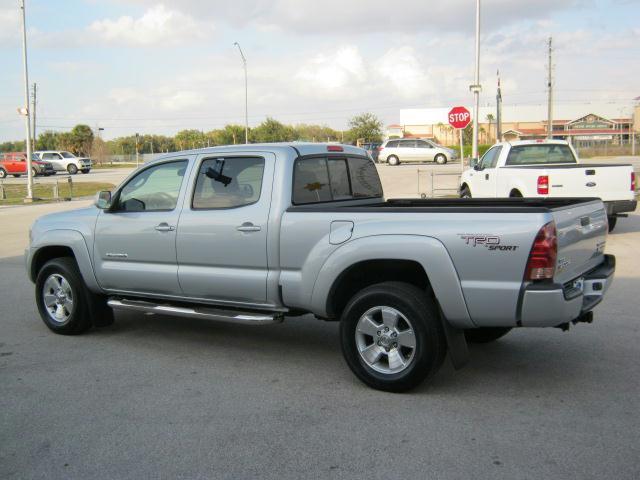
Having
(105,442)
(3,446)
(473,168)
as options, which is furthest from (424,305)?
(473,168)

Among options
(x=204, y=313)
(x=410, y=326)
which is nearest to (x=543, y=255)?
(x=410, y=326)

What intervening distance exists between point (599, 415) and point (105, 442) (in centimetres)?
321

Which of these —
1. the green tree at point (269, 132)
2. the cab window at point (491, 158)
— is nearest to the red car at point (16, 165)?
the green tree at point (269, 132)

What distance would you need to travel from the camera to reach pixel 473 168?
14.8 metres

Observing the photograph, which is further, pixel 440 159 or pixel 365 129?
pixel 365 129

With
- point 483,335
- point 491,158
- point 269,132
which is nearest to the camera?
point 483,335

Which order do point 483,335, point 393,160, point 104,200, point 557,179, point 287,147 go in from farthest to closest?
point 393,160 < point 557,179 < point 104,200 < point 483,335 < point 287,147

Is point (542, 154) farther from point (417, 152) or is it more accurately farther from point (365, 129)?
point (365, 129)

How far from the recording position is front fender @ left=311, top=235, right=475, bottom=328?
4.79 meters

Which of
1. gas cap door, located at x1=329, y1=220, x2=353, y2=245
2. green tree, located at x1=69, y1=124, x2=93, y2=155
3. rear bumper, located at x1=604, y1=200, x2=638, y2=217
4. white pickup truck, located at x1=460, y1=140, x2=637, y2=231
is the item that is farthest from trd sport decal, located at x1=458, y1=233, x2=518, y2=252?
green tree, located at x1=69, y1=124, x2=93, y2=155

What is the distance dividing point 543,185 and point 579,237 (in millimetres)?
7149

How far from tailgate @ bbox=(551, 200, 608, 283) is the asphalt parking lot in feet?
2.93

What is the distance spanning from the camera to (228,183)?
6.04 metres

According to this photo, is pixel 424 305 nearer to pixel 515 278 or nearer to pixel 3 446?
pixel 515 278
